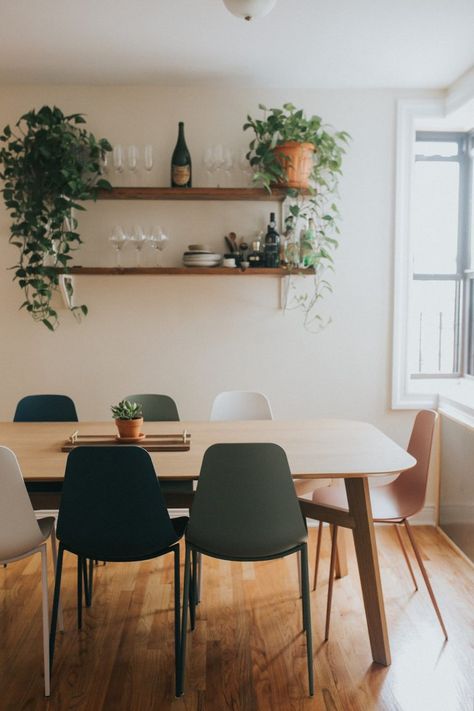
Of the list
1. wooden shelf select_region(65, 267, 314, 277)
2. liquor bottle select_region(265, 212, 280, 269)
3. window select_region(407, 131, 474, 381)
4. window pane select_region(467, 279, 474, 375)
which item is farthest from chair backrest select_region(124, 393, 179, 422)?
window pane select_region(467, 279, 474, 375)

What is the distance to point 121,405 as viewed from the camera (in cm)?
277

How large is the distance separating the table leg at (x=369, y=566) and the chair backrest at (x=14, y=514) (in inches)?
45.7

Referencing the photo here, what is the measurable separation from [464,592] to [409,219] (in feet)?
6.91

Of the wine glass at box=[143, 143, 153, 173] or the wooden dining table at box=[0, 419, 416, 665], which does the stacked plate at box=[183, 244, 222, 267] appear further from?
the wooden dining table at box=[0, 419, 416, 665]

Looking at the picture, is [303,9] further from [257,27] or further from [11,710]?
[11,710]

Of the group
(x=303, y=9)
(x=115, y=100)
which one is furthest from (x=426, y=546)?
(x=115, y=100)

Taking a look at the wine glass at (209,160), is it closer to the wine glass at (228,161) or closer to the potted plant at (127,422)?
the wine glass at (228,161)

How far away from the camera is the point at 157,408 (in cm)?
339

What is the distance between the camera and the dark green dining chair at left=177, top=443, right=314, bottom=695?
2133 mm

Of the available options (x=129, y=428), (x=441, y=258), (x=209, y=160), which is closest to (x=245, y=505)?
(x=129, y=428)

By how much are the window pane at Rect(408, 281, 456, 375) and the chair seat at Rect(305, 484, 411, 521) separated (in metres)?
1.36

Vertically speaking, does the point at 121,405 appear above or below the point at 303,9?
below

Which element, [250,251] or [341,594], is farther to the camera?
[250,251]

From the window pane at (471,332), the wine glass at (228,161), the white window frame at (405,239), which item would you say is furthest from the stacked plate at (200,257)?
the window pane at (471,332)
